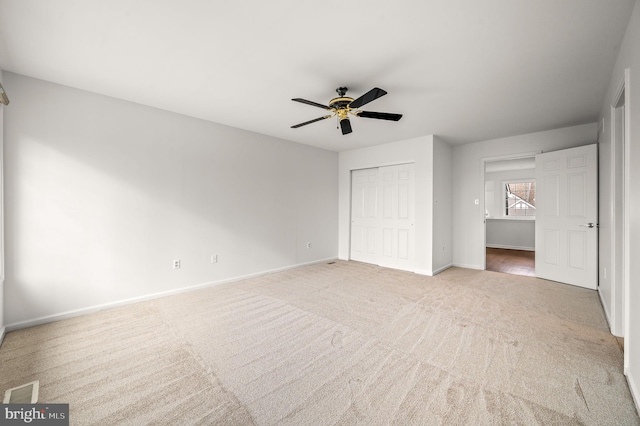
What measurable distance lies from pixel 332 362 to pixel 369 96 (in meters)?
2.23

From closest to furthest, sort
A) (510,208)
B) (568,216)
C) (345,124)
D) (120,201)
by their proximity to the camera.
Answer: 1. (345,124)
2. (120,201)
3. (568,216)
4. (510,208)

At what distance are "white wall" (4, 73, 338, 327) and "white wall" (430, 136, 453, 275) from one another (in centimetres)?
286

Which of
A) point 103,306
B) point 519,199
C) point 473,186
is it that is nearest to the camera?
point 103,306

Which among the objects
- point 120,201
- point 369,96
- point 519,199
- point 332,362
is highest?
point 369,96

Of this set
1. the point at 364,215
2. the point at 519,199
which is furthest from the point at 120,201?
the point at 519,199

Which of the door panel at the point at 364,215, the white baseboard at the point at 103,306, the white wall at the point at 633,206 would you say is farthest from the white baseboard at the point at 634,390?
the white baseboard at the point at 103,306

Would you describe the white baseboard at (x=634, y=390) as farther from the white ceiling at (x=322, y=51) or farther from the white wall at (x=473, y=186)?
the white wall at (x=473, y=186)

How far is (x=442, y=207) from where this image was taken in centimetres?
506

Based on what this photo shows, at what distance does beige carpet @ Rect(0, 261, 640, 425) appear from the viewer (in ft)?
5.21

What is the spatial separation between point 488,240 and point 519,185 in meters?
1.90

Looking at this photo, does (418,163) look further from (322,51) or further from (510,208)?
(510,208)

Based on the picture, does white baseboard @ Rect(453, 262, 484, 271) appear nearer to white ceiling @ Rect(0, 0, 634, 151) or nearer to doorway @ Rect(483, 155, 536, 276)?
doorway @ Rect(483, 155, 536, 276)

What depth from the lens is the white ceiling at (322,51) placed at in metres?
1.78

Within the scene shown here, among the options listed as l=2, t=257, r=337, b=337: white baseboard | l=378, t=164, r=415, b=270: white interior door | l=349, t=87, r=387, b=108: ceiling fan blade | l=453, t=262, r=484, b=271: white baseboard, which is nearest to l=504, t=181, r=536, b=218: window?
l=453, t=262, r=484, b=271: white baseboard
